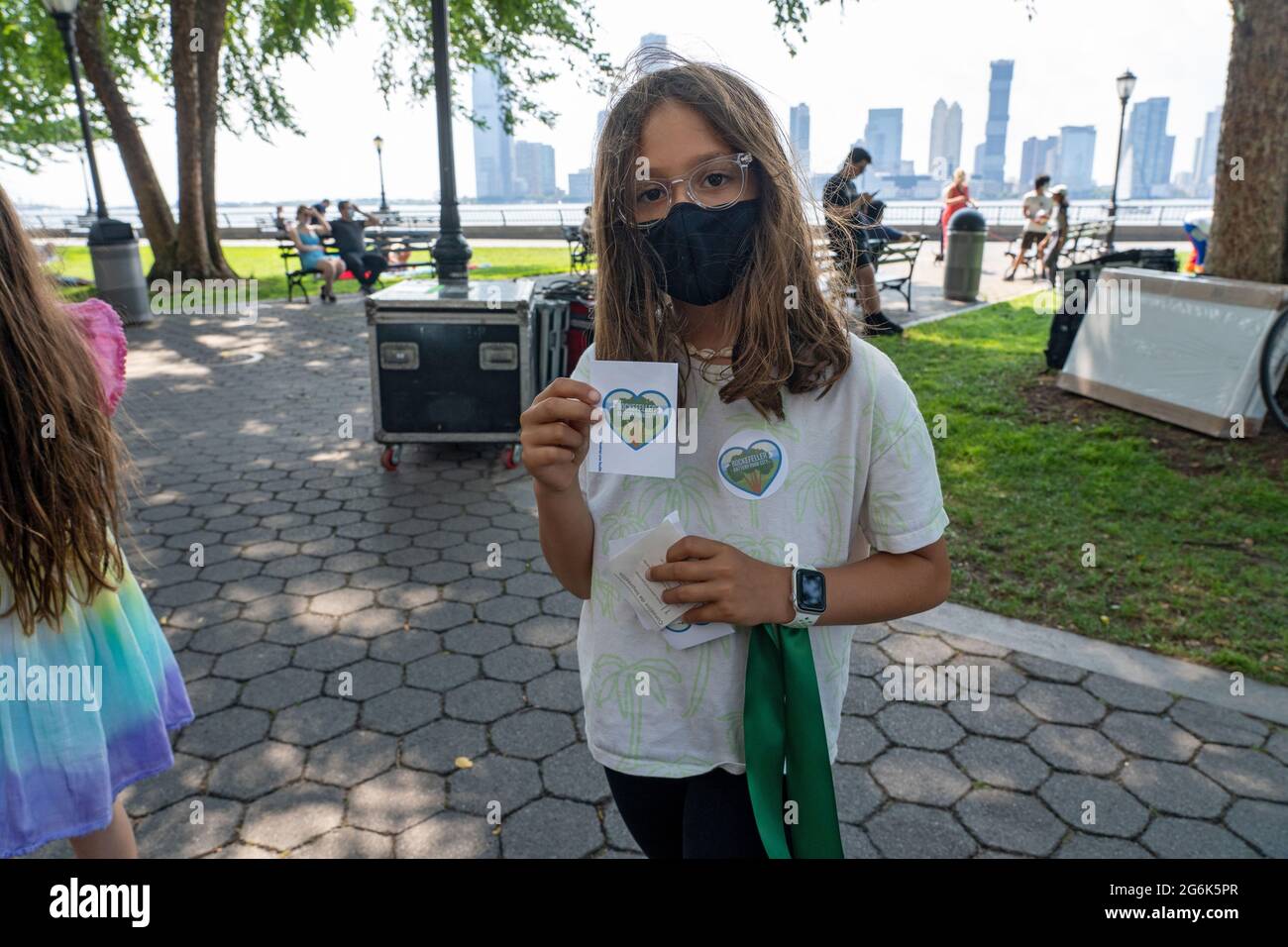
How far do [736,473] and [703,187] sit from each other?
49cm

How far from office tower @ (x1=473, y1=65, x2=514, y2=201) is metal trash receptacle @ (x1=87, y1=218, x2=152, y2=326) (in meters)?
8.19

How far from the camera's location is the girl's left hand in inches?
52.9

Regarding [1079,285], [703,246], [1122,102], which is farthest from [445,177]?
[1122,102]

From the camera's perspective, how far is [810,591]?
1403mm

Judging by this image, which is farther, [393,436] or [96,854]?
[393,436]

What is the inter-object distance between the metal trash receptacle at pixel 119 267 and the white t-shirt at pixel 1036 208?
16499 mm

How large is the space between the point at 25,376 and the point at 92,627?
1.88 ft

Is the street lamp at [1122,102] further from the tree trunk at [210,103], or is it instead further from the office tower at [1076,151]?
the office tower at [1076,151]

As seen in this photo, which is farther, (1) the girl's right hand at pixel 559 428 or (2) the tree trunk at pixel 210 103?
(2) the tree trunk at pixel 210 103

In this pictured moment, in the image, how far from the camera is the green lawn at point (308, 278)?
58.7ft

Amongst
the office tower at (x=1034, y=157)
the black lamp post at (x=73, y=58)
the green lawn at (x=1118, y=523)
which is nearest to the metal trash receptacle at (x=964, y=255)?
the green lawn at (x=1118, y=523)
